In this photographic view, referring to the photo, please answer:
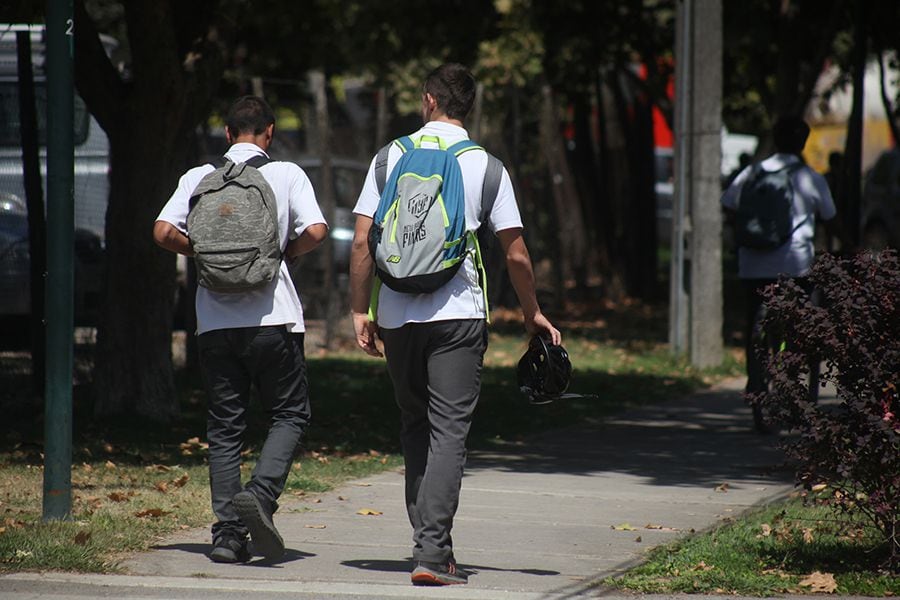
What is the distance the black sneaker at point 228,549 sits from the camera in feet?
18.2

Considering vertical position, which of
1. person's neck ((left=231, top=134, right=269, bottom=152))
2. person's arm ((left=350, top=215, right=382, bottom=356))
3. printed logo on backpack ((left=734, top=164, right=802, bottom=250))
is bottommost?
person's arm ((left=350, top=215, right=382, bottom=356))

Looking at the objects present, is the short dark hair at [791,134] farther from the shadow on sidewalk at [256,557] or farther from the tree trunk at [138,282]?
the shadow on sidewalk at [256,557]

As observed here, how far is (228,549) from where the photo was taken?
18.3ft

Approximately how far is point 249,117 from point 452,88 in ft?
3.01

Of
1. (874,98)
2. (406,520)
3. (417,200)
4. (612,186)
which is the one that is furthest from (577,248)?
(874,98)

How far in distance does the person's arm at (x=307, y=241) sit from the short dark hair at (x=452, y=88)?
719 mm

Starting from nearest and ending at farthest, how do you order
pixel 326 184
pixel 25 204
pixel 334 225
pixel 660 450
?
pixel 660 450 < pixel 25 204 < pixel 326 184 < pixel 334 225

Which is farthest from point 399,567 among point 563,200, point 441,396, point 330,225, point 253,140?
point 563,200

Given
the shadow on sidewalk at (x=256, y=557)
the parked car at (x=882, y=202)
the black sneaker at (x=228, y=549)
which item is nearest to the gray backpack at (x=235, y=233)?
the black sneaker at (x=228, y=549)

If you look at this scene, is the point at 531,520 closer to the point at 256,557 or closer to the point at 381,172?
the point at 256,557

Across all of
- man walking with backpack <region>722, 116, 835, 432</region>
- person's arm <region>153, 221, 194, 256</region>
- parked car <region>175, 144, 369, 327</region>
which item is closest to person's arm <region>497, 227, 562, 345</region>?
person's arm <region>153, 221, 194, 256</region>

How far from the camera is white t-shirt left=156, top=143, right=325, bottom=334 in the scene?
5.55 metres

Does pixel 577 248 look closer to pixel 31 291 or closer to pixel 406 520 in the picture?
pixel 31 291

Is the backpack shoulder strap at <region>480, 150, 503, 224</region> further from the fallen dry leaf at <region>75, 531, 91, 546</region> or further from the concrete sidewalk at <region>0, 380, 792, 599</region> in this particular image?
the fallen dry leaf at <region>75, 531, 91, 546</region>
